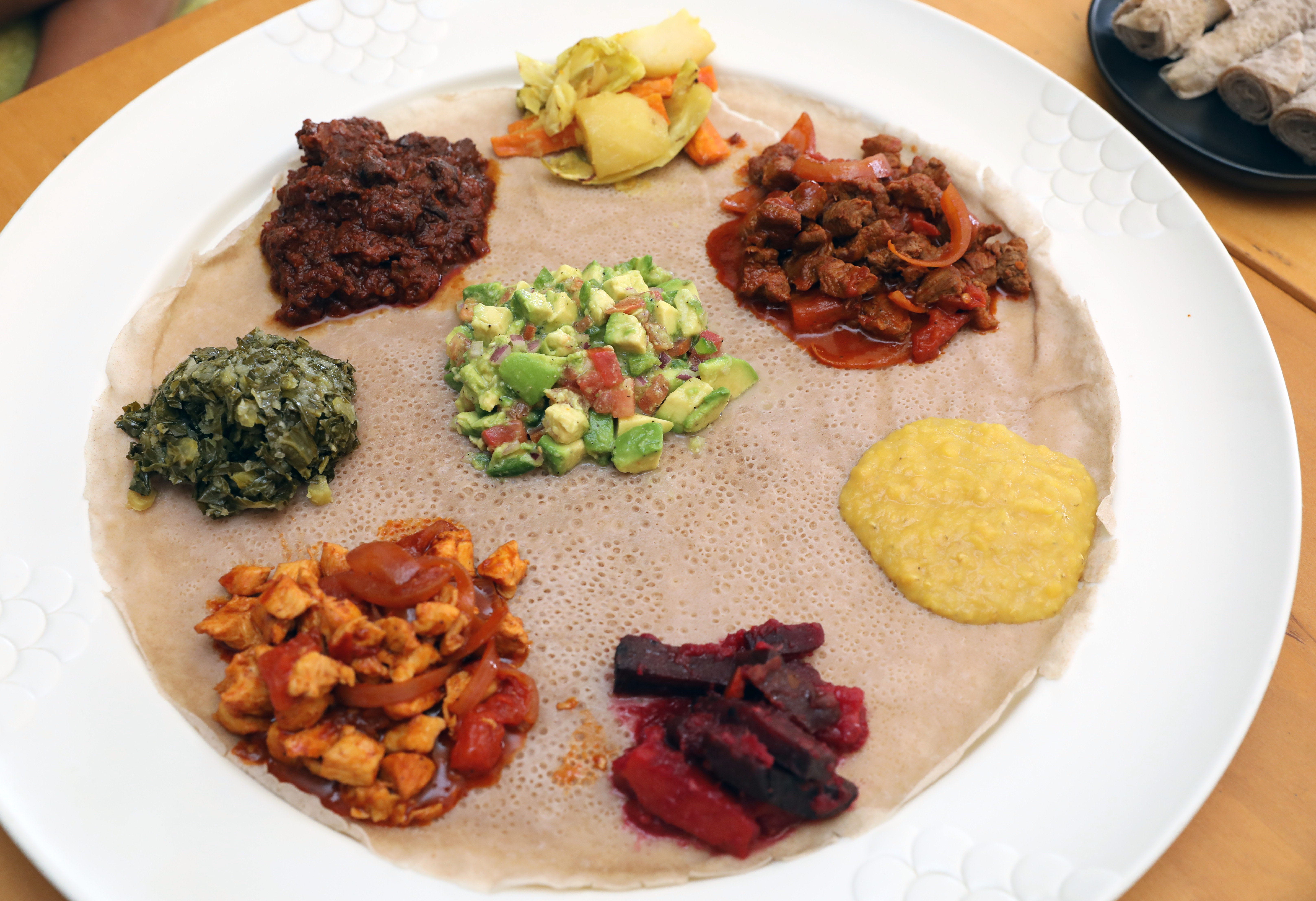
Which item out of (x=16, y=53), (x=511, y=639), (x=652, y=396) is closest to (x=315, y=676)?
(x=511, y=639)

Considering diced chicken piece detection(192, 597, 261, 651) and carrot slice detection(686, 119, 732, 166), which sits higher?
carrot slice detection(686, 119, 732, 166)

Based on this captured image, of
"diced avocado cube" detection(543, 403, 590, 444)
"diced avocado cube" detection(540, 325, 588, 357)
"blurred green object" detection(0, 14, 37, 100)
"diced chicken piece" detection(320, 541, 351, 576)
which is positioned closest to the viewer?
"diced chicken piece" detection(320, 541, 351, 576)

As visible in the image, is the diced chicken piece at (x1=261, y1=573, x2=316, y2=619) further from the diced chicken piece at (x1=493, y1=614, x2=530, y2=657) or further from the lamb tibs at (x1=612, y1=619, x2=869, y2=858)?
the lamb tibs at (x1=612, y1=619, x2=869, y2=858)

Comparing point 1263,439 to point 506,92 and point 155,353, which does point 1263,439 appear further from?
point 155,353

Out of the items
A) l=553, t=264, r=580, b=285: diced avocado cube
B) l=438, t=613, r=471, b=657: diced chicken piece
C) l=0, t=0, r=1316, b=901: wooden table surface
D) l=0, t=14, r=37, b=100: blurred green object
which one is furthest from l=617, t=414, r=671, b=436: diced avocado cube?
l=0, t=14, r=37, b=100: blurred green object

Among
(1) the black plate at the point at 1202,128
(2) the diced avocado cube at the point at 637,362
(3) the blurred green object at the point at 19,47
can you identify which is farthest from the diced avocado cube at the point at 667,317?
(3) the blurred green object at the point at 19,47

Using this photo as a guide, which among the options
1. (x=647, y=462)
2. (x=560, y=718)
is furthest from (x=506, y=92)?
(x=560, y=718)
